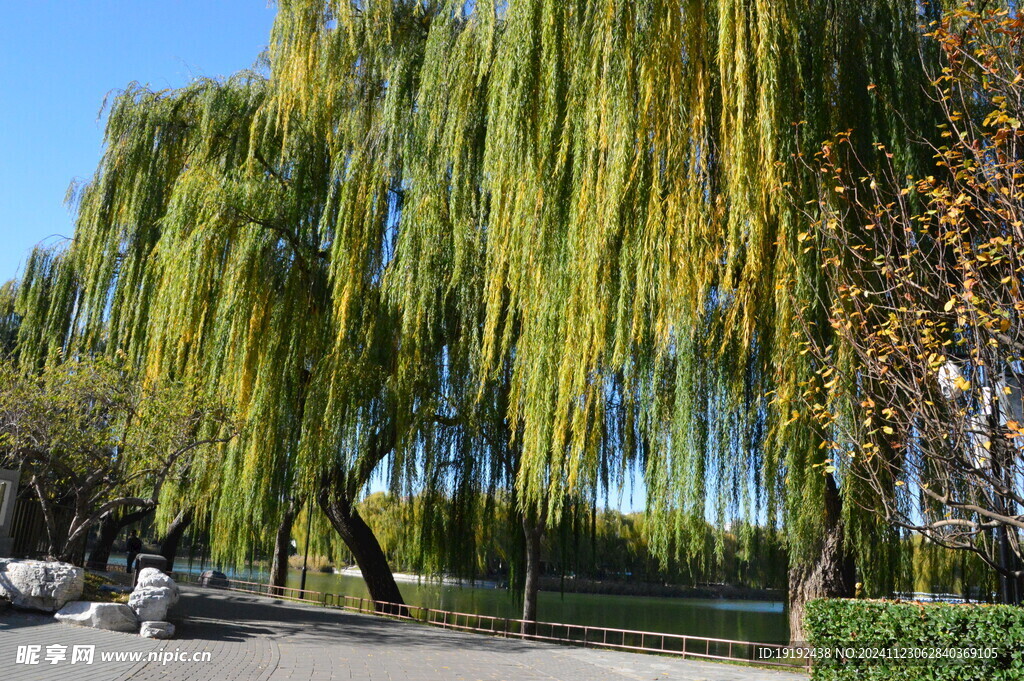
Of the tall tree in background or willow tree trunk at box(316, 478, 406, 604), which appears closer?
the tall tree in background

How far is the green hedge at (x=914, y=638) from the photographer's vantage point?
19.3ft

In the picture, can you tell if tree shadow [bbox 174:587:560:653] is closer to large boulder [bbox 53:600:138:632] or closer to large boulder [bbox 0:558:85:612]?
large boulder [bbox 53:600:138:632]

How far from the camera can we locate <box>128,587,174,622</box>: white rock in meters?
9.29

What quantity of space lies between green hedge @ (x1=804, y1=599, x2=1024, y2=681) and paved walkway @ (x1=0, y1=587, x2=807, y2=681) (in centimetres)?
155

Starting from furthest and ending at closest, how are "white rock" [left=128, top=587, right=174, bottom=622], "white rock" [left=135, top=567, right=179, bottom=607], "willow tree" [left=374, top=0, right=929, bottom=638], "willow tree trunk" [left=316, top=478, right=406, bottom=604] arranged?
"willow tree trunk" [left=316, top=478, right=406, bottom=604], "white rock" [left=135, top=567, right=179, bottom=607], "white rock" [left=128, top=587, right=174, bottom=622], "willow tree" [left=374, top=0, right=929, bottom=638]

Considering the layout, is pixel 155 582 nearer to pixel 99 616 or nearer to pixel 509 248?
pixel 99 616

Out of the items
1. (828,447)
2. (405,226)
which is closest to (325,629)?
(405,226)

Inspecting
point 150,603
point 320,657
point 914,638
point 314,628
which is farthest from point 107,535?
point 914,638

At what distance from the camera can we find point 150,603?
368 inches

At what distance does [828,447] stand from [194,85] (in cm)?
1163

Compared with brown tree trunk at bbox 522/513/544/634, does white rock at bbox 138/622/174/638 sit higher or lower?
lower

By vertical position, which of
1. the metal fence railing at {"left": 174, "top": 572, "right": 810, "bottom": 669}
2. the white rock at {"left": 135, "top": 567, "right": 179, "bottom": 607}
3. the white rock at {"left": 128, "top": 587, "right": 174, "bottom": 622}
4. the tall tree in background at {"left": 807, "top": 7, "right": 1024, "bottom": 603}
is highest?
the tall tree in background at {"left": 807, "top": 7, "right": 1024, "bottom": 603}

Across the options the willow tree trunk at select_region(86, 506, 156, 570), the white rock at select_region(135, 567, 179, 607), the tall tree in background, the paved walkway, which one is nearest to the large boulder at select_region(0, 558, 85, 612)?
the paved walkway

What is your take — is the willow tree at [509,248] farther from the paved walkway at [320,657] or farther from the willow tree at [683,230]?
the paved walkway at [320,657]
